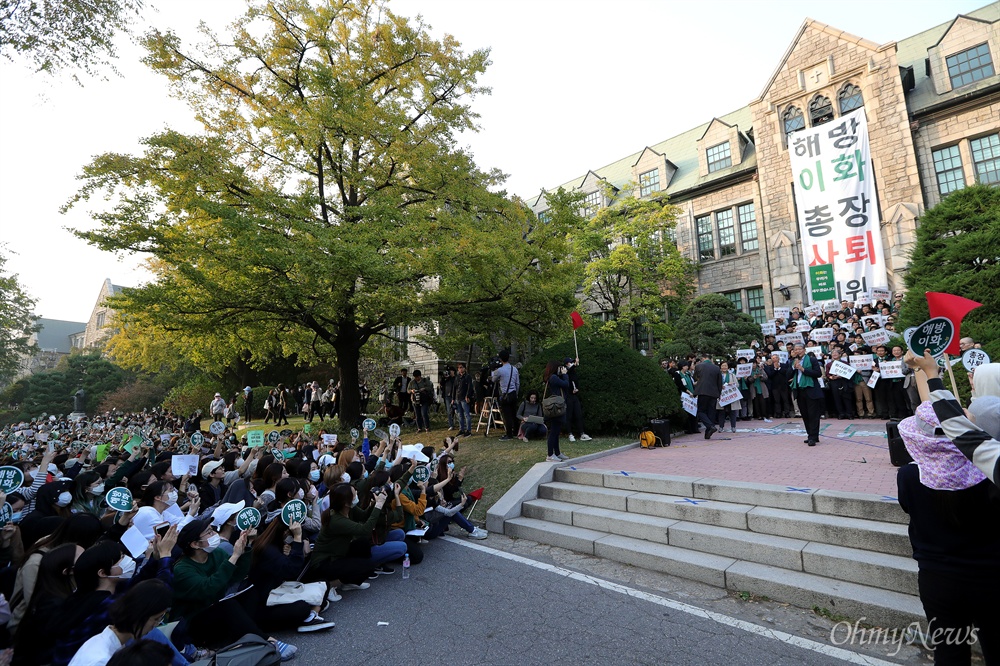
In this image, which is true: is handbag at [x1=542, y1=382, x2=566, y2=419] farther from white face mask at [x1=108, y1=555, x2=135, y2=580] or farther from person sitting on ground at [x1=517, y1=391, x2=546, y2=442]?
white face mask at [x1=108, y1=555, x2=135, y2=580]

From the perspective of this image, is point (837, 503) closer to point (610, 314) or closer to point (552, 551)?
point (552, 551)

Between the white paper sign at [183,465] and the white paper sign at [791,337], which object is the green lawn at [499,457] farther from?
the white paper sign at [791,337]

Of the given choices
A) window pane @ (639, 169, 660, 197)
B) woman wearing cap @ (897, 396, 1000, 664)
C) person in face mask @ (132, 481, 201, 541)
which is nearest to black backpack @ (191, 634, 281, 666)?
person in face mask @ (132, 481, 201, 541)

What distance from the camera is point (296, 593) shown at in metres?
4.55

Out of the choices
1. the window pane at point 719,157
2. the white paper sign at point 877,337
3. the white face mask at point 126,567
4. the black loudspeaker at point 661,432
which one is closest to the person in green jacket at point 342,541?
the white face mask at point 126,567

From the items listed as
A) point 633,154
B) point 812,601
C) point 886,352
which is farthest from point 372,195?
point 633,154

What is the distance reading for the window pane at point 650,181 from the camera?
3278 cm

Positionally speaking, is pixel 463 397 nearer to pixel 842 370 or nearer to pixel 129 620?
pixel 842 370

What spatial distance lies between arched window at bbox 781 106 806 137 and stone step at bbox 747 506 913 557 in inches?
1036

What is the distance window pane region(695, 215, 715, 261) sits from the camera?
2920 cm

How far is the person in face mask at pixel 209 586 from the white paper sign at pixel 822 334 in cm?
1766

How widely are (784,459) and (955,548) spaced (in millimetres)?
5979

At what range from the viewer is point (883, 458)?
7477 mm

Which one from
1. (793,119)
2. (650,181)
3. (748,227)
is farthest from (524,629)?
(650,181)
